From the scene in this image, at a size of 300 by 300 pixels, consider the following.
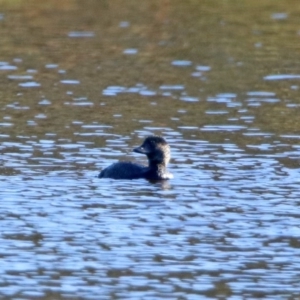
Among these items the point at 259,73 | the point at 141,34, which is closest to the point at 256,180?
the point at 259,73

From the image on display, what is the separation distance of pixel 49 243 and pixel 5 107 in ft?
30.5

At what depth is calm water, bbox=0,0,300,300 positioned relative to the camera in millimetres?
11977

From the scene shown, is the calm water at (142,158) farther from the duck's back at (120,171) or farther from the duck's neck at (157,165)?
the duck's neck at (157,165)

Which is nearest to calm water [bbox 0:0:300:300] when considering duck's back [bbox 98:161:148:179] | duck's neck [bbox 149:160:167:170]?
duck's back [bbox 98:161:148:179]

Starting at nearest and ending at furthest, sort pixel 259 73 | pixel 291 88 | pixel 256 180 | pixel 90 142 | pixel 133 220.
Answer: pixel 133 220 < pixel 256 180 < pixel 90 142 < pixel 291 88 < pixel 259 73

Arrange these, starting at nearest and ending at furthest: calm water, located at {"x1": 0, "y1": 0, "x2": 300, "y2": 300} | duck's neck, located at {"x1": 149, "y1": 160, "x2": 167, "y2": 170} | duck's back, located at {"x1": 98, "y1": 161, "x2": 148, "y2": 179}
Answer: calm water, located at {"x1": 0, "y1": 0, "x2": 300, "y2": 300} → duck's back, located at {"x1": 98, "y1": 161, "x2": 148, "y2": 179} → duck's neck, located at {"x1": 149, "y1": 160, "x2": 167, "y2": 170}

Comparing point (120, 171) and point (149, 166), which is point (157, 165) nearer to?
point (149, 166)

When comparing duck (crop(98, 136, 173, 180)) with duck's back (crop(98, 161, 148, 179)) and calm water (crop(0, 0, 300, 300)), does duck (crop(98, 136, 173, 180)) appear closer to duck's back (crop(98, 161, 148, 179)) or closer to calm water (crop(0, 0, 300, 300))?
duck's back (crop(98, 161, 148, 179))

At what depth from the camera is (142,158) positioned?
62.7ft

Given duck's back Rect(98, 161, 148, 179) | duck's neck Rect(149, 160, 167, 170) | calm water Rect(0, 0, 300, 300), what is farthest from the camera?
duck's neck Rect(149, 160, 167, 170)

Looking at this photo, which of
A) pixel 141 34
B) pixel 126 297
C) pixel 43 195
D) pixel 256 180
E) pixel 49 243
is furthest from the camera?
pixel 141 34

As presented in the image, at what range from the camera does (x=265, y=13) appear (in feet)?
115

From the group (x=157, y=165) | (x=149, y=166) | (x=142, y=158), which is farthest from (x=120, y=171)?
(x=142, y=158)

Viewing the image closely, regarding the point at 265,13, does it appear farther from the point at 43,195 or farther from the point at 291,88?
the point at 43,195
